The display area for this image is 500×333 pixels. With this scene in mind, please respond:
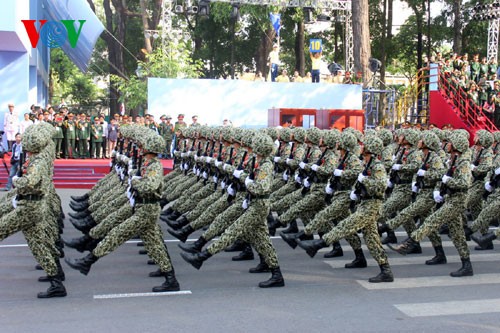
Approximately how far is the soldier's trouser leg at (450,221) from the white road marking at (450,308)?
1.25 m

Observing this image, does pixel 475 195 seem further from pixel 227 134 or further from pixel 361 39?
pixel 361 39

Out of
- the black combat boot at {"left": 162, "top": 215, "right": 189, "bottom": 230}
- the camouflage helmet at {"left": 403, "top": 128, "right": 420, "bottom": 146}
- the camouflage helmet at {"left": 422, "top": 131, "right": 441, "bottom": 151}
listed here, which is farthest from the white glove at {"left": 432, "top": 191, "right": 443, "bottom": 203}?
the black combat boot at {"left": 162, "top": 215, "right": 189, "bottom": 230}

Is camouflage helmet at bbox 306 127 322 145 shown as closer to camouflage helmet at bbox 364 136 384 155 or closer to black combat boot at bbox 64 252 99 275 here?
camouflage helmet at bbox 364 136 384 155

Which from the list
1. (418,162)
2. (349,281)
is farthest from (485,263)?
(349,281)

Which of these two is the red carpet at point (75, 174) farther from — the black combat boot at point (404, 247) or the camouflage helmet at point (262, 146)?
the camouflage helmet at point (262, 146)

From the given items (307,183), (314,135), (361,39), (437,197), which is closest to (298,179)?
(307,183)

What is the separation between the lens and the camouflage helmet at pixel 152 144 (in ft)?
24.3

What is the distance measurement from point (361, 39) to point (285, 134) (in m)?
12.8

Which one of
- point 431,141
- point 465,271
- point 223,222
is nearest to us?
point 223,222

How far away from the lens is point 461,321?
6.45 metres

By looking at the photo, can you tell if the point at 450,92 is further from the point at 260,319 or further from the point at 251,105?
the point at 260,319

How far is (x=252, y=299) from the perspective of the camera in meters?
7.17

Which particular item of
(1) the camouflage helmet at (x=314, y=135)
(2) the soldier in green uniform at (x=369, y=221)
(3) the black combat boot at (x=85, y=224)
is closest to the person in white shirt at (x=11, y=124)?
(3) the black combat boot at (x=85, y=224)

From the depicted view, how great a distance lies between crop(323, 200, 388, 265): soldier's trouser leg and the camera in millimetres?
7777
